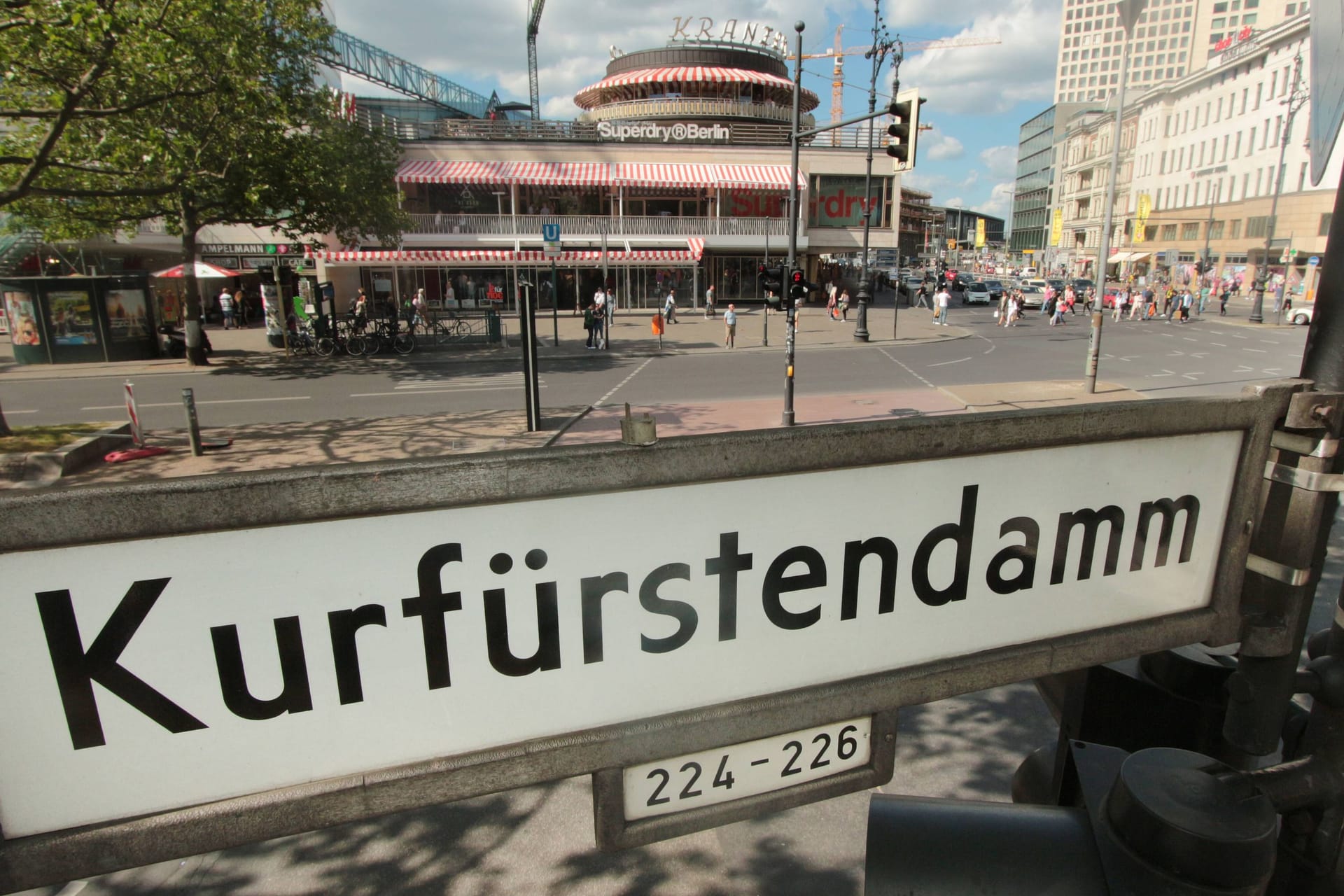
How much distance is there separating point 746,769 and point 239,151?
1980 centimetres

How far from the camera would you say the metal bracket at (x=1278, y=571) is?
1.62 m

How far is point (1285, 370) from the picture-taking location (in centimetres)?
1922

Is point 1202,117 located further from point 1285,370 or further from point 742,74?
point 1285,370

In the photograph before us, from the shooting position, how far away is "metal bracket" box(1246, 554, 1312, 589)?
63.6 inches

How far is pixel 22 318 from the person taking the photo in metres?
20.4

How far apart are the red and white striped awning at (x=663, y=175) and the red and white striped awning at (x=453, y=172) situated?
5751 mm

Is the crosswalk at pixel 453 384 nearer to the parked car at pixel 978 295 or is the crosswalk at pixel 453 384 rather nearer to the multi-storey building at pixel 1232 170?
the multi-storey building at pixel 1232 170

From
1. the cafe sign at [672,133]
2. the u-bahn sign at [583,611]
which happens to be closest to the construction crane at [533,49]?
the cafe sign at [672,133]

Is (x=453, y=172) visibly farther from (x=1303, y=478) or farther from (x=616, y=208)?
(x=1303, y=478)

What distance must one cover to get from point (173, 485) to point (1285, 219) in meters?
62.0

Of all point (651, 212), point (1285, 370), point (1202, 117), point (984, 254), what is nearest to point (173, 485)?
point (1285, 370)

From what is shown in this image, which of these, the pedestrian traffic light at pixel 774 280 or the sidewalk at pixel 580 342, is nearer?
the pedestrian traffic light at pixel 774 280

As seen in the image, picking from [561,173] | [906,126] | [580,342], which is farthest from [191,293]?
[561,173]

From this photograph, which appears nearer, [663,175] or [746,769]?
[746,769]
